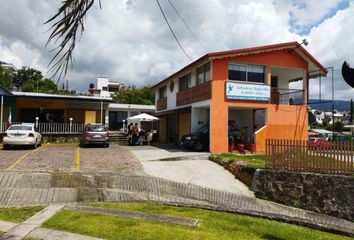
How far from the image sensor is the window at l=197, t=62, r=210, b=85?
858 inches

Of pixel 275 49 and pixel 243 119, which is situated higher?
pixel 275 49

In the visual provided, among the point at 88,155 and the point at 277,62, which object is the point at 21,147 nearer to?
the point at 88,155

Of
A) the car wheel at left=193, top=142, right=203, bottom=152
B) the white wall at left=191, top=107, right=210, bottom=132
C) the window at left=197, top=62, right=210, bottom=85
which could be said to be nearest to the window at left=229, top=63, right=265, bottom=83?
the window at left=197, top=62, right=210, bottom=85

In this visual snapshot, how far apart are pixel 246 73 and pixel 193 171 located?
332 inches

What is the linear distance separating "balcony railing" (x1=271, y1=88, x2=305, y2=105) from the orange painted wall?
781 mm

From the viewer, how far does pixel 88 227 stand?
6.59 metres

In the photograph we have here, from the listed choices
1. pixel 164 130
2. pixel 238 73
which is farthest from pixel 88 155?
pixel 164 130

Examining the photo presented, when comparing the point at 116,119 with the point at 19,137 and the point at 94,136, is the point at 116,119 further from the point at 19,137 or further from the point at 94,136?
the point at 19,137

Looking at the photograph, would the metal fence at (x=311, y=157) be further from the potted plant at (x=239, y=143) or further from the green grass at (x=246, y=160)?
the potted plant at (x=239, y=143)

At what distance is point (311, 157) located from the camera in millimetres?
13852

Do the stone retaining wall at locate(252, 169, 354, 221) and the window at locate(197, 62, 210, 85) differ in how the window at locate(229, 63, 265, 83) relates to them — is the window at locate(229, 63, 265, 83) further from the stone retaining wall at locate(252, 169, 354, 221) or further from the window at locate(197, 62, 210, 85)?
the stone retaining wall at locate(252, 169, 354, 221)

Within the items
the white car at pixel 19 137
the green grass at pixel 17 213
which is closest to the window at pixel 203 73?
the white car at pixel 19 137

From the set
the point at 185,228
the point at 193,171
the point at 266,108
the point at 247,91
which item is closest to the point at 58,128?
the point at 247,91

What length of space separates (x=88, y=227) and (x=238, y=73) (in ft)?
53.4
